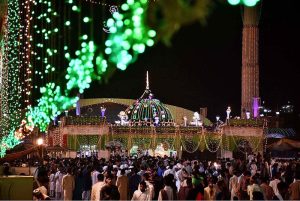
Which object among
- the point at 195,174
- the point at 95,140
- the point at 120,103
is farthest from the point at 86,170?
the point at 120,103

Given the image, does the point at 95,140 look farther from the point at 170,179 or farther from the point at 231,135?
the point at 170,179

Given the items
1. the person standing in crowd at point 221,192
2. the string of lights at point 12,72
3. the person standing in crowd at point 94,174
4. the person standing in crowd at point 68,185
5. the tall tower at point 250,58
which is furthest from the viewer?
the tall tower at point 250,58

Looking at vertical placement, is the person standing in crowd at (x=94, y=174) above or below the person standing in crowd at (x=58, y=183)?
above

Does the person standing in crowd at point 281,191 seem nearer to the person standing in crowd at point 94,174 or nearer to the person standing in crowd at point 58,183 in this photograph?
the person standing in crowd at point 94,174

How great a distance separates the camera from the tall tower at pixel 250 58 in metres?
49.8

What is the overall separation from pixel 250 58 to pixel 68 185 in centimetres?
3702

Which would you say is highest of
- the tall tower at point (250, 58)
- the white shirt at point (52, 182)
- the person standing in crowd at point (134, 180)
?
the tall tower at point (250, 58)

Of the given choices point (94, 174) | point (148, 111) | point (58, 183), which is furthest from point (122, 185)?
point (148, 111)

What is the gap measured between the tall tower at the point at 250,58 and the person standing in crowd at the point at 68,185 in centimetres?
3522

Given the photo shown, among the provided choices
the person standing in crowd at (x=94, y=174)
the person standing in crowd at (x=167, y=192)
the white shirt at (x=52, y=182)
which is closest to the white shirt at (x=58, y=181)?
the white shirt at (x=52, y=182)

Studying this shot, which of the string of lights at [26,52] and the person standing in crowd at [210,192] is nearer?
the person standing in crowd at [210,192]

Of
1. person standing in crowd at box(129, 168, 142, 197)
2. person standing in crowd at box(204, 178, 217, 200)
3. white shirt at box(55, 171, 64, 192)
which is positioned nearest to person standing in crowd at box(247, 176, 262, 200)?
person standing in crowd at box(204, 178, 217, 200)

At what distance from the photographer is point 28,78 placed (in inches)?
1102

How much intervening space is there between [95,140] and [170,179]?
26.7 m
